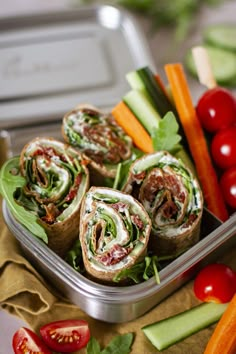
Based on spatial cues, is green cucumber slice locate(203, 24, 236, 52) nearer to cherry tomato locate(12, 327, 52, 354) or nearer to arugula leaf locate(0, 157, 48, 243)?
arugula leaf locate(0, 157, 48, 243)

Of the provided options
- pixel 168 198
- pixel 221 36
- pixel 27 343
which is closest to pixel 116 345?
pixel 27 343

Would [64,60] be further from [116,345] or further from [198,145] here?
[116,345]

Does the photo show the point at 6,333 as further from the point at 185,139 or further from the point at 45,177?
the point at 185,139

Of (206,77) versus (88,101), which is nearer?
(206,77)

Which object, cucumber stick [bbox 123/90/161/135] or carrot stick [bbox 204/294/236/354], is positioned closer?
carrot stick [bbox 204/294/236/354]

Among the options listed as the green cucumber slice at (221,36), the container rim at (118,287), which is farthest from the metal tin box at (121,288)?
the green cucumber slice at (221,36)

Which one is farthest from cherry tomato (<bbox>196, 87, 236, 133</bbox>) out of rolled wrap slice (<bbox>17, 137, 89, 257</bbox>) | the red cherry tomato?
rolled wrap slice (<bbox>17, 137, 89, 257</bbox>)

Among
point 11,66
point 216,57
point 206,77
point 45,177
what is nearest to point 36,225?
point 45,177
